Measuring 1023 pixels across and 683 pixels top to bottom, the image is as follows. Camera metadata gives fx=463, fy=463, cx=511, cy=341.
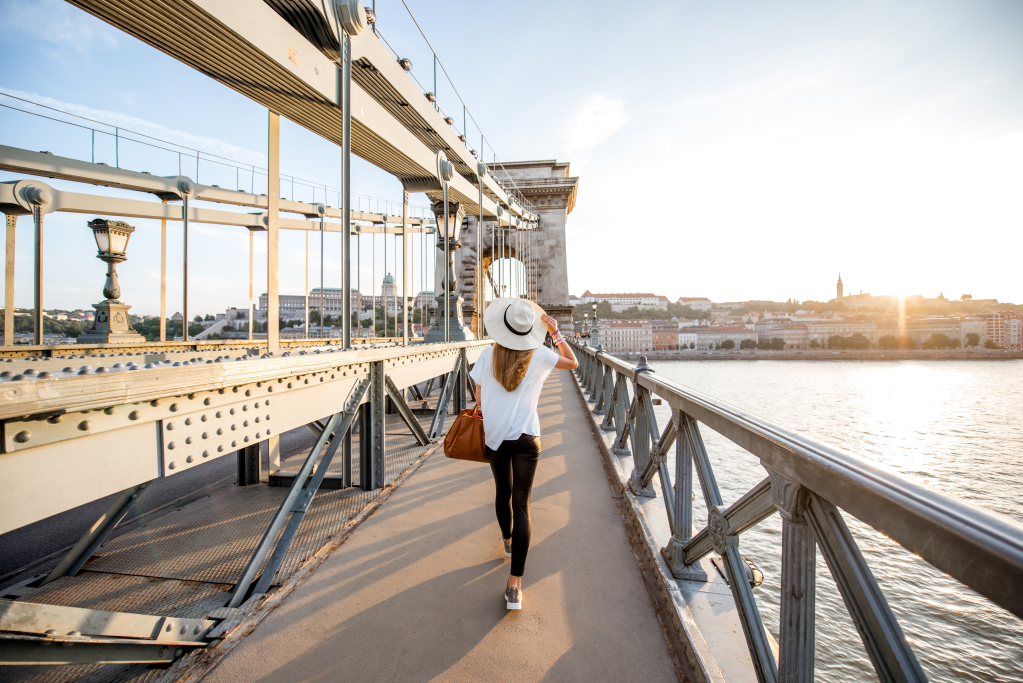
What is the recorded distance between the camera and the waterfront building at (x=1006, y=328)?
11612 millimetres

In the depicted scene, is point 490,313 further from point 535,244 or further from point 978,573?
point 535,244

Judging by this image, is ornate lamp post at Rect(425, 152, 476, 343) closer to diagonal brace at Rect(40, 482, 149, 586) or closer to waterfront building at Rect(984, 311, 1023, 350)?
diagonal brace at Rect(40, 482, 149, 586)

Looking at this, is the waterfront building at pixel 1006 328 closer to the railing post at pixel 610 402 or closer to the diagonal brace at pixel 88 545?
the railing post at pixel 610 402

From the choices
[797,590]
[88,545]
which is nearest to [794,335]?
[797,590]

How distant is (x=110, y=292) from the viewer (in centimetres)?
627

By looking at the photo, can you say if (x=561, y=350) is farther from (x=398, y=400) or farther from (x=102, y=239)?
(x=102, y=239)

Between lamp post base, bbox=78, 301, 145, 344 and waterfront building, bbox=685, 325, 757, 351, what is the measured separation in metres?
71.5

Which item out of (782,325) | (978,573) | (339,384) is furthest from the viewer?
(782,325)

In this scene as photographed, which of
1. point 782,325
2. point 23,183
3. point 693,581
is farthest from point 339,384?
point 782,325

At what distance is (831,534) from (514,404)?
1.29 m

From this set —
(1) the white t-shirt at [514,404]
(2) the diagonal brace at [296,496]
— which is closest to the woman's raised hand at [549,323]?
(1) the white t-shirt at [514,404]

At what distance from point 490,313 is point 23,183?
8016mm

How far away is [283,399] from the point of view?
2279 mm

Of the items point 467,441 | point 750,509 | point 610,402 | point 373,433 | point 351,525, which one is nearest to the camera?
point 750,509
